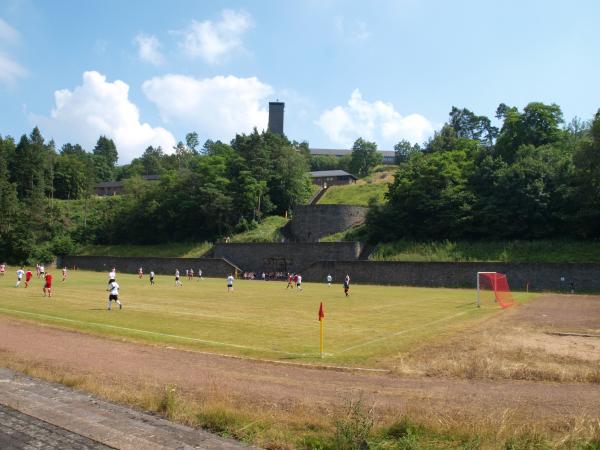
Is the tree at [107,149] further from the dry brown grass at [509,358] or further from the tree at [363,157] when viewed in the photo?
the dry brown grass at [509,358]

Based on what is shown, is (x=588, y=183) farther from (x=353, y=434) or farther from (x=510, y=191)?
(x=353, y=434)

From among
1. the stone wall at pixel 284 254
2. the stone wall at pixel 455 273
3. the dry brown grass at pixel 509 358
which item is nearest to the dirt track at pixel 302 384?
the dry brown grass at pixel 509 358

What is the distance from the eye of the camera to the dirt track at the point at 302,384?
9.94m

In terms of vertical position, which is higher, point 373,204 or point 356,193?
point 356,193

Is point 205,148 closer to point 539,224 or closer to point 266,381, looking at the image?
point 539,224

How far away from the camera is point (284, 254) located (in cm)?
6372

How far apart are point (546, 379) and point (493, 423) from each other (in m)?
5.10

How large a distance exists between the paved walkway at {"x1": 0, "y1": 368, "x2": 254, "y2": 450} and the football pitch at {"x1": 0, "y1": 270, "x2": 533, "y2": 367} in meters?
6.54

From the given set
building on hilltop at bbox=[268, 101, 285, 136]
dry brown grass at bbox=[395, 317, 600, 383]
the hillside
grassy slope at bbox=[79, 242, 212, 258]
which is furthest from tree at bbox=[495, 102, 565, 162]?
building on hilltop at bbox=[268, 101, 285, 136]

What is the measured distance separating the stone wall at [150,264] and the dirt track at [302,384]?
160ft

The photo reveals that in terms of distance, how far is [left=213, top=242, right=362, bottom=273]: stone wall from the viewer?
60562mm

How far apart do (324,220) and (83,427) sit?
213 feet

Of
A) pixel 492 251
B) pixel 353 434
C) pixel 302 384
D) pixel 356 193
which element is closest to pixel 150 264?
pixel 356 193

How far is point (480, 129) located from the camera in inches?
4793
